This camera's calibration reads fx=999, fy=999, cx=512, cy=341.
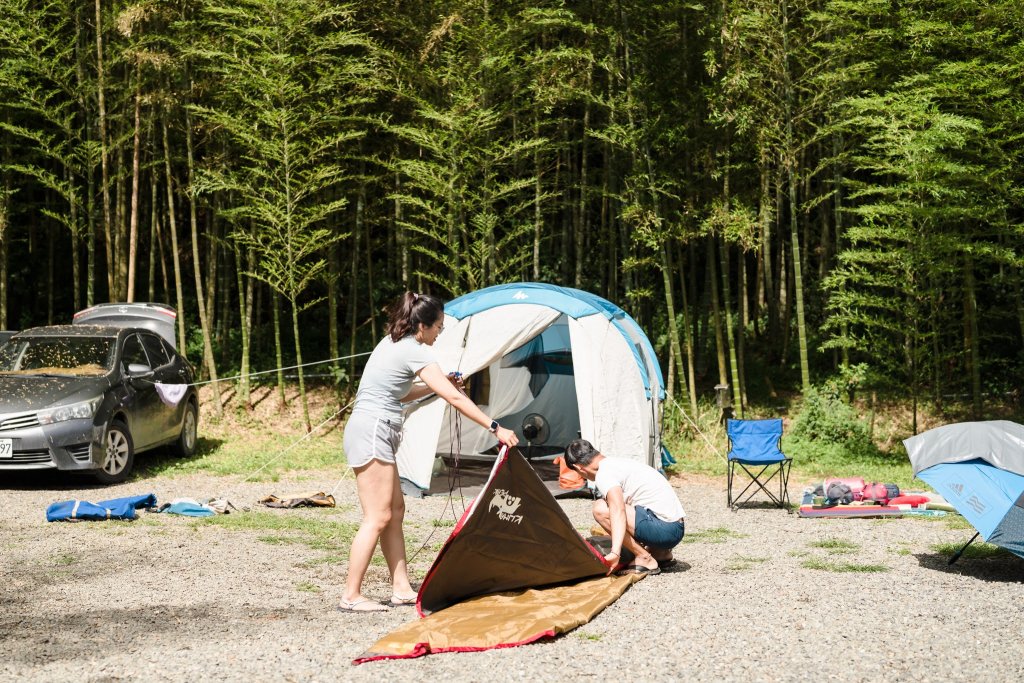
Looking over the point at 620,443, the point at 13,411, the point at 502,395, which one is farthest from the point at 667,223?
the point at 13,411

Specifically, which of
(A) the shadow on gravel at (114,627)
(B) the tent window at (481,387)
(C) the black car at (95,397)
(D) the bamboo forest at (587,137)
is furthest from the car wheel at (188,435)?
(A) the shadow on gravel at (114,627)

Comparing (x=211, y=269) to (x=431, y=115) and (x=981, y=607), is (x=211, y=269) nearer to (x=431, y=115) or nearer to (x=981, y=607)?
(x=431, y=115)

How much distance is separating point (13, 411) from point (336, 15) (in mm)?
5552

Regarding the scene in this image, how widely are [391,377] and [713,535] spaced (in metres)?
2.95

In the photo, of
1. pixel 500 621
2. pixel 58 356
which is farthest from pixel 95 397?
pixel 500 621

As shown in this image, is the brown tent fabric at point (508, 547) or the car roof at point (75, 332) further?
the car roof at point (75, 332)

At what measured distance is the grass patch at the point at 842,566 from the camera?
5.07 m

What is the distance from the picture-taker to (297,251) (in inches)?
416

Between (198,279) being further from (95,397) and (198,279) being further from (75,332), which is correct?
(95,397)

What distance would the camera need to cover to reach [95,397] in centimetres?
741

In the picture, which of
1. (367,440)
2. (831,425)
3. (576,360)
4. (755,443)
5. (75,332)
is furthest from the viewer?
(831,425)

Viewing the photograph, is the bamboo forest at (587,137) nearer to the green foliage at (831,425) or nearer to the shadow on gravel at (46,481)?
the green foliage at (831,425)

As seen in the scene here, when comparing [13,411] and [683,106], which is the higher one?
[683,106]

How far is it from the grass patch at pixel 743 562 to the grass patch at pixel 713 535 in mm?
509
